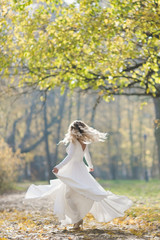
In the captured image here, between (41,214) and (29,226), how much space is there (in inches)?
95.6

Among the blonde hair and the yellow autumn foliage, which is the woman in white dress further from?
the yellow autumn foliage

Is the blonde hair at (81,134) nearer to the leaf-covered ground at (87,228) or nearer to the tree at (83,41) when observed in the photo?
the leaf-covered ground at (87,228)

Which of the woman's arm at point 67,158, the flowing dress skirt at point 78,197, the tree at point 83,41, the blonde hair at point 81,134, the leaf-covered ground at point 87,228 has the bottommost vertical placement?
the leaf-covered ground at point 87,228

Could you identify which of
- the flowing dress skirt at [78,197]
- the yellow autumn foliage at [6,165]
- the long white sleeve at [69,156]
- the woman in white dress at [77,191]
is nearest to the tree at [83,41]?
the woman in white dress at [77,191]

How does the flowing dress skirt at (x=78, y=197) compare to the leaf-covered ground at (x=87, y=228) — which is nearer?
the leaf-covered ground at (x=87, y=228)

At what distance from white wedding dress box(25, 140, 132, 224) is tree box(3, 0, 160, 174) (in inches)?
173

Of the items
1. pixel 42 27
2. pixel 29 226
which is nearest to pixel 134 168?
pixel 42 27

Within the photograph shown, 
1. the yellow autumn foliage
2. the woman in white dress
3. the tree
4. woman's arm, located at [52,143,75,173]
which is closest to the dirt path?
the woman in white dress

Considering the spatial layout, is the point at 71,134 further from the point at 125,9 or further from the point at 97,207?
the point at 125,9

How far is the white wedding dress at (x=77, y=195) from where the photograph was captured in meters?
7.30

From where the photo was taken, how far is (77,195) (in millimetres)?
7434

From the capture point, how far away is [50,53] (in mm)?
12445

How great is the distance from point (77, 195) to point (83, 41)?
5820 mm

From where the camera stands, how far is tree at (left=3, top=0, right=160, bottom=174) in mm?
10703
